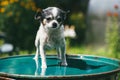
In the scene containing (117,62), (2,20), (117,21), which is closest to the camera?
(117,62)

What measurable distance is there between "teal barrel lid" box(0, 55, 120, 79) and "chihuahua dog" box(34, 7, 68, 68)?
0.48ft

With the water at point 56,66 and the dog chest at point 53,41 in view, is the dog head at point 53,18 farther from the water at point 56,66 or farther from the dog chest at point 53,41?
the water at point 56,66

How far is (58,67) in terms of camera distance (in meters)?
3.84

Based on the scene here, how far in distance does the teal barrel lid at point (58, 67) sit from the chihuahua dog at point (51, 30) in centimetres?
15

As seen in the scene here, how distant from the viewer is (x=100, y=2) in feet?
32.9

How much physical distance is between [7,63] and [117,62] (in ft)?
3.37

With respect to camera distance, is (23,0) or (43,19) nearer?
(43,19)

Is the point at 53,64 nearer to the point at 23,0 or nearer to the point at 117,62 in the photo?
the point at 117,62

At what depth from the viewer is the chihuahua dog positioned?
3.66m

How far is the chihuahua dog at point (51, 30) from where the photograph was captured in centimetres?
366

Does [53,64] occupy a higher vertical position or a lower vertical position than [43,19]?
lower

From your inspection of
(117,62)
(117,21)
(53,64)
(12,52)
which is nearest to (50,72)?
(53,64)

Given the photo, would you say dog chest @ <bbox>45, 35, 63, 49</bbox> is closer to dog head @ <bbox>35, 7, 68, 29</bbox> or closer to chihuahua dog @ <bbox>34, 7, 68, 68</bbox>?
chihuahua dog @ <bbox>34, 7, 68, 68</bbox>

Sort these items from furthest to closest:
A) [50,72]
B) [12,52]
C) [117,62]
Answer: [12,52] → [117,62] → [50,72]
